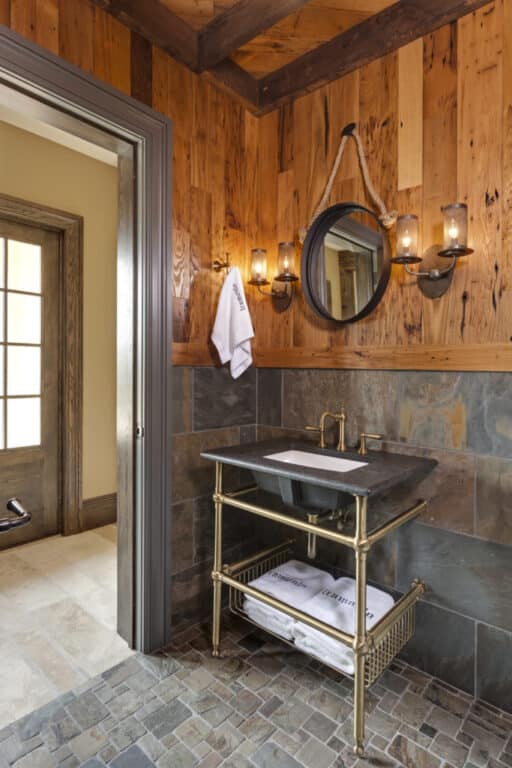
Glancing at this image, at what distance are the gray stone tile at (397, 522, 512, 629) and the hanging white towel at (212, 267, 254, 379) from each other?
109 centimetres

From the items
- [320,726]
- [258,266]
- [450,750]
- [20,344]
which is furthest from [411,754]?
[20,344]

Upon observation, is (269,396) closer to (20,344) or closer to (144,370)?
(144,370)

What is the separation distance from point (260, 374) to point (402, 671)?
145 centimetres

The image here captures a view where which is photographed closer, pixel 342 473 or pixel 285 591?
pixel 342 473

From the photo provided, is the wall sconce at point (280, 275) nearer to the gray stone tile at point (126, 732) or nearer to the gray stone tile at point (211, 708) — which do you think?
the gray stone tile at point (211, 708)

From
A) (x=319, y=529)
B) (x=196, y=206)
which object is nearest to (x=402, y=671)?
(x=319, y=529)

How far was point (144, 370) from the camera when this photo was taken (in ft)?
5.90

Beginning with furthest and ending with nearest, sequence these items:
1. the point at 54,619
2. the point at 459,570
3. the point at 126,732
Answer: the point at 54,619 < the point at 459,570 < the point at 126,732

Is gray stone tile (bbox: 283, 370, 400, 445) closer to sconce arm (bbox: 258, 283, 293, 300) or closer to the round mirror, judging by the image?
the round mirror

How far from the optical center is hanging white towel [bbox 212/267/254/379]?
2.06m

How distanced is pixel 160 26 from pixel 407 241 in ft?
4.37

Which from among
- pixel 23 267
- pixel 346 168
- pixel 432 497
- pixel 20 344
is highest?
pixel 346 168

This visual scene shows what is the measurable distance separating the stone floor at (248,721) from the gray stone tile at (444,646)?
0.05 m

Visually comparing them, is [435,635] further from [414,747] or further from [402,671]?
[414,747]
